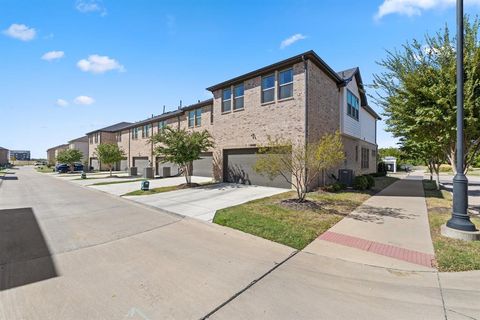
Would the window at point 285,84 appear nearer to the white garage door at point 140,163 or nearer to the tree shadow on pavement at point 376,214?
the tree shadow on pavement at point 376,214

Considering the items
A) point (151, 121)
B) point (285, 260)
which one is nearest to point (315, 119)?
point (285, 260)

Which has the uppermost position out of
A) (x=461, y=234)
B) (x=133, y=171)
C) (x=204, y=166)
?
(x=204, y=166)

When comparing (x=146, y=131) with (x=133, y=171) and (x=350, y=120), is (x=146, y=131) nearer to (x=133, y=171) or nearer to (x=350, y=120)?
(x=133, y=171)

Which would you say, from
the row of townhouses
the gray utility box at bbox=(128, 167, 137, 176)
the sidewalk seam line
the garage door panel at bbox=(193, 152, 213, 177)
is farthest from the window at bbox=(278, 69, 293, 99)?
the gray utility box at bbox=(128, 167, 137, 176)

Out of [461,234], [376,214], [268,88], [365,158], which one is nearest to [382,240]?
[461,234]

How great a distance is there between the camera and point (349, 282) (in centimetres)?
398

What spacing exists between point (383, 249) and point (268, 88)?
11712 mm

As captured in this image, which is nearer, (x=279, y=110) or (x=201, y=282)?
(x=201, y=282)

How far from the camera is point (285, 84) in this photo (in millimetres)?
14219

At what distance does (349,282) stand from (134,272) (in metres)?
3.72

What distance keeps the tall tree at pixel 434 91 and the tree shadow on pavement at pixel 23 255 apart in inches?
434

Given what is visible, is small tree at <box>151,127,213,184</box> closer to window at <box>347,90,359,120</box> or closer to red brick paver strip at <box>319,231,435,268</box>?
red brick paver strip at <box>319,231,435,268</box>

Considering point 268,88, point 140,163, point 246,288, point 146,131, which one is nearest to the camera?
point 246,288

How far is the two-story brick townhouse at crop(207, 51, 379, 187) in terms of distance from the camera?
44.1 ft
